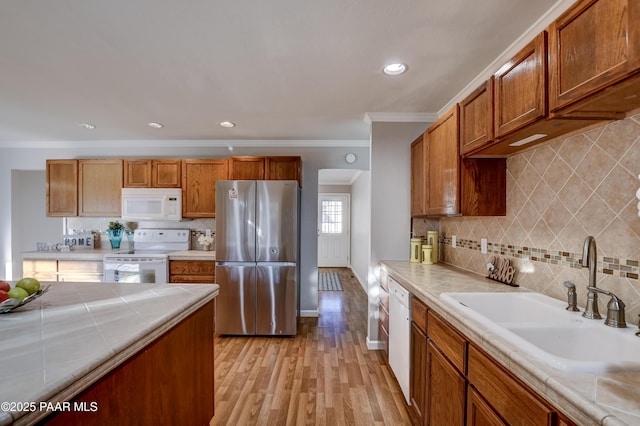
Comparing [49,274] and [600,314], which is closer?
[600,314]

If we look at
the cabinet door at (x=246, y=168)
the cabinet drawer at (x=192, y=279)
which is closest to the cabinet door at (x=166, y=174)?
the cabinet door at (x=246, y=168)

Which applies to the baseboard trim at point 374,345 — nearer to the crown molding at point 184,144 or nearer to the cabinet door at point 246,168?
the cabinet door at point 246,168

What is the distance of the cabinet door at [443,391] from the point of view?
1.32 m

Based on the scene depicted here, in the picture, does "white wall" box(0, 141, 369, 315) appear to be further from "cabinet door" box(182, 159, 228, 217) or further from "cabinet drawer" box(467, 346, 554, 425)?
"cabinet drawer" box(467, 346, 554, 425)

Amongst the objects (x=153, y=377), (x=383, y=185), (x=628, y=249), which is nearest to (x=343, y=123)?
(x=383, y=185)

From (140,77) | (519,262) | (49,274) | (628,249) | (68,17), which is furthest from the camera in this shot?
(49,274)

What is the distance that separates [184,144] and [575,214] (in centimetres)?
423

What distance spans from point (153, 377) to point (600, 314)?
191 cm

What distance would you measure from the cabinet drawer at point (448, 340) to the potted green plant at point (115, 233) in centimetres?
415

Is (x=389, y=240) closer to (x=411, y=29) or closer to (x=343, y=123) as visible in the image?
(x=343, y=123)

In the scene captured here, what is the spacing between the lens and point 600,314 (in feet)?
4.15

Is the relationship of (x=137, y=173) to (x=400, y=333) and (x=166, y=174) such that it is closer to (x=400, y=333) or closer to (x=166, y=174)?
(x=166, y=174)

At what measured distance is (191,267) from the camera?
3465 millimetres

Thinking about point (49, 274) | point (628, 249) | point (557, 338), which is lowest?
point (49, 274)
